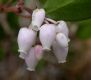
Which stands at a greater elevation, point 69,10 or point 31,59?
point 69,10

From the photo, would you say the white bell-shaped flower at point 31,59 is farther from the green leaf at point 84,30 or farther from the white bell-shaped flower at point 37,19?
the green leaf at point 84,30

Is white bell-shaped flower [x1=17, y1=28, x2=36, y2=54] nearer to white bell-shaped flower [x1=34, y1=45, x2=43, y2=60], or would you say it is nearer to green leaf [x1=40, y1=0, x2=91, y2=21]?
white bell-shaped flower [x1=34, y1=45, x2=43, y2=60]

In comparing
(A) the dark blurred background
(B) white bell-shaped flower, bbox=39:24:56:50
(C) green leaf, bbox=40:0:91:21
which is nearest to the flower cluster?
(B) white bell-shaped flower, bbox=39:24:56:50

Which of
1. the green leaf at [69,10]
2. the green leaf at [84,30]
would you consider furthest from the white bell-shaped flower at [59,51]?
the green leaf at [84,30]

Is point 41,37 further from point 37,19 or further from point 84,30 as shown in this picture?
A: point 84,30

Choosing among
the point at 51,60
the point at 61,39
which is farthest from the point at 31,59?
the point at 51,60

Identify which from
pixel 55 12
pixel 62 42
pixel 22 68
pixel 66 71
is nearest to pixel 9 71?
pixel 22 68

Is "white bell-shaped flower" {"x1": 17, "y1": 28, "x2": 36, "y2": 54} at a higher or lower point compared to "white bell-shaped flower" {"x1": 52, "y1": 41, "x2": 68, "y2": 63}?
higher

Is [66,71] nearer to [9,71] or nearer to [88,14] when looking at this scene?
[9,71]
